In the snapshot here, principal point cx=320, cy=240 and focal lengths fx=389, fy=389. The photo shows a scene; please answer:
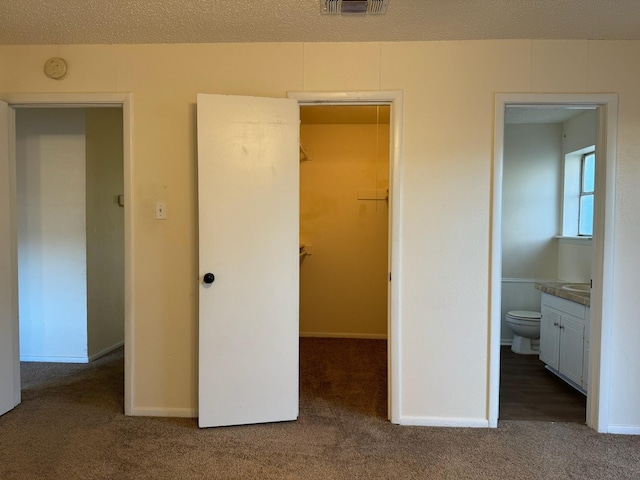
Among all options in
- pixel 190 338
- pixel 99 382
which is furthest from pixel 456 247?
pixel 99 382

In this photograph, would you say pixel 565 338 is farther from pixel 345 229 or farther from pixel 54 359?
pixel 54 359

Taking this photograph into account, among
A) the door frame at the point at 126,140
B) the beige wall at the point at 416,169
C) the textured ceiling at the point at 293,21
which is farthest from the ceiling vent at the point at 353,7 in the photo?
the door frame at the point at 126,140

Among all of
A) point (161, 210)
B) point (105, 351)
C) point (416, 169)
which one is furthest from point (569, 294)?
point (105, 351)

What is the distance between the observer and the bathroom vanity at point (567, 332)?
274 cm

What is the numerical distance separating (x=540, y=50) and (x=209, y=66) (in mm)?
1925

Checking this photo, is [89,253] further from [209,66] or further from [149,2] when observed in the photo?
[149,2]

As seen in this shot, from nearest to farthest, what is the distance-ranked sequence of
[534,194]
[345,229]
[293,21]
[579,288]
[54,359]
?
1. [293,21]
2. [579,288]
3. [54,359]
4. [534,194]
5. [345,229]

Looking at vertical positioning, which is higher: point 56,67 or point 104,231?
point 56,67

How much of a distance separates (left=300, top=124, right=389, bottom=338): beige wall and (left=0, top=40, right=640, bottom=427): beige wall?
6.22 feet

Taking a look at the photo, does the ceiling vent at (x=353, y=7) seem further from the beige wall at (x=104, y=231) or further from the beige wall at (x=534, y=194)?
the beige wall at (x=534, y=194)

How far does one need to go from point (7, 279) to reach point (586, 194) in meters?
4.80

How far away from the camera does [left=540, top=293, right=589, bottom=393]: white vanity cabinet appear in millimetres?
2764

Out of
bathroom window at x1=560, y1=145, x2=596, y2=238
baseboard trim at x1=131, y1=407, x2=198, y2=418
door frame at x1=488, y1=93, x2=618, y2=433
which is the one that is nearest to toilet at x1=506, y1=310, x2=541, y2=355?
bathroom window at x1=560, y1=145, x2=596, y2=238

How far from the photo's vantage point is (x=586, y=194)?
3814mm
